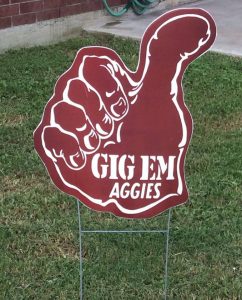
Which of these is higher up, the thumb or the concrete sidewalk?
the thumb

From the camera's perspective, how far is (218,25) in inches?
364

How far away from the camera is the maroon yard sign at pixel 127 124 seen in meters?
2.83

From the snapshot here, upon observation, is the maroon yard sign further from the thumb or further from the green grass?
the green grass

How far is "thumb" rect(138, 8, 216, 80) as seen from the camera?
281cm

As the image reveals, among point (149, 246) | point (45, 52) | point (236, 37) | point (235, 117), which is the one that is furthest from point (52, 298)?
point (236, 37)

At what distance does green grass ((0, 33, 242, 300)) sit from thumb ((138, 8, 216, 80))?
1223mm

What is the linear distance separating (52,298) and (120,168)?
2.87ft

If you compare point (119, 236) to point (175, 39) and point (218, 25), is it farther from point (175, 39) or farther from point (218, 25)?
point (218, 25)

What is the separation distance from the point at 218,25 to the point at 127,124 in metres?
6.63

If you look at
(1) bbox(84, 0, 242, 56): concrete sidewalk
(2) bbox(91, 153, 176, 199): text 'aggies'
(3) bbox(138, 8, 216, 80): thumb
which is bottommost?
(1) bbox(84, 0, 242, 56): concrete sidewalk

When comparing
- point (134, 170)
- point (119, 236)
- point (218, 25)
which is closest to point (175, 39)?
point (134, 170)

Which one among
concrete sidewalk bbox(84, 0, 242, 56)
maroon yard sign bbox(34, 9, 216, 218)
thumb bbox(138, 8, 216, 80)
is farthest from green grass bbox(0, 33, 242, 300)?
concrete sidewalk bbox(84, 0, 242, 56)

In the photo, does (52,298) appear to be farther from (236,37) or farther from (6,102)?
(236,37)

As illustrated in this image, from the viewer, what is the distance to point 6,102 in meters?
6.05
